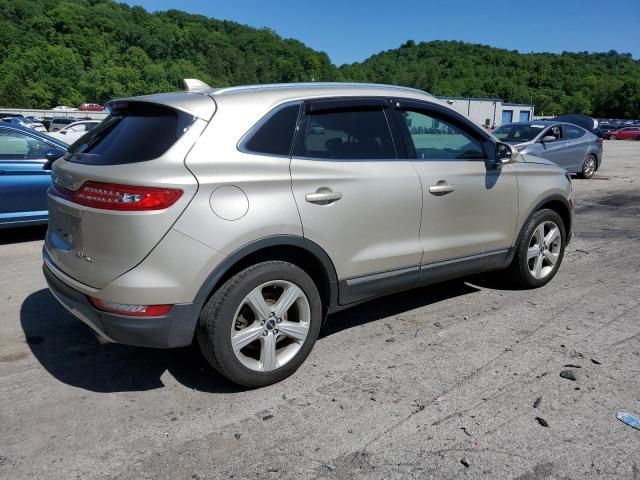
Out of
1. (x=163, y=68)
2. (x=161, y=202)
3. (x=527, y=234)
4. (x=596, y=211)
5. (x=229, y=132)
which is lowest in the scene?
(x=596, y=211)

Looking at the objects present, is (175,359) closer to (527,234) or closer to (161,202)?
(161,202)

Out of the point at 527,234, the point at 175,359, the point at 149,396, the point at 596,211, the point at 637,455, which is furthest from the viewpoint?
the point at 596,211

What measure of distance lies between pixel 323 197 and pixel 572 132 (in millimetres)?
12143

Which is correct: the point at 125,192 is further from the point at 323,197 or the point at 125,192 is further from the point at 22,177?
the point at 22,177

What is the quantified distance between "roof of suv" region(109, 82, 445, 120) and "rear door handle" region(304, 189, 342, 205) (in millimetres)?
600

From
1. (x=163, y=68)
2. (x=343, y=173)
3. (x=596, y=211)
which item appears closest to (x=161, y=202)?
(x=343, y=173)

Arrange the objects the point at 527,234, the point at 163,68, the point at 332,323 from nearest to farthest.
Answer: the point at 332,323 → the point at 527,234 → the point at 163,68

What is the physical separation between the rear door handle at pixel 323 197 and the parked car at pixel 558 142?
28.3ft

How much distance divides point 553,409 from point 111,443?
2374mm

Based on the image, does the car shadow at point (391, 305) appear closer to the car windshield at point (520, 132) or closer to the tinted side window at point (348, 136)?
the tinted side window at point (348, 136)

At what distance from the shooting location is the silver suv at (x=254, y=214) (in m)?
2.82

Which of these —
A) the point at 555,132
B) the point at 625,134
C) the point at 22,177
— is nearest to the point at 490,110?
the point at 625,134

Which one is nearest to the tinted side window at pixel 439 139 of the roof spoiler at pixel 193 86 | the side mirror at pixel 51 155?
the roof spoiler at pixel 193 86

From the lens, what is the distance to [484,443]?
2713mm
